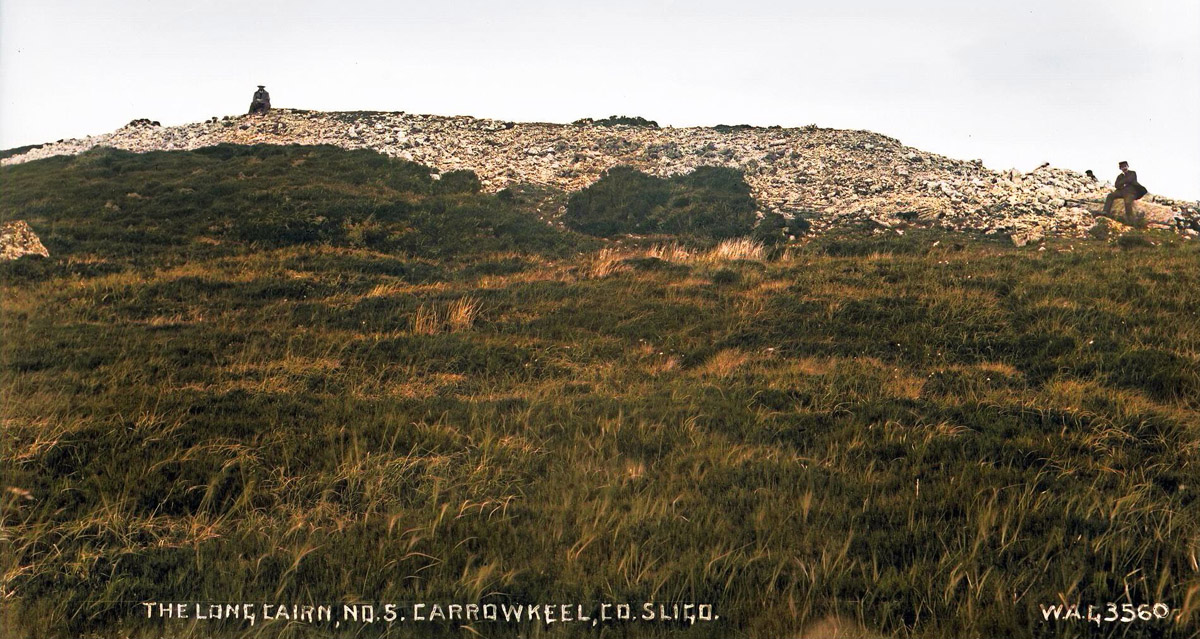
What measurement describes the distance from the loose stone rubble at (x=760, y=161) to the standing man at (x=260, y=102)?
1.53ft

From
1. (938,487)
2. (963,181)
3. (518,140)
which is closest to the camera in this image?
(938,487)

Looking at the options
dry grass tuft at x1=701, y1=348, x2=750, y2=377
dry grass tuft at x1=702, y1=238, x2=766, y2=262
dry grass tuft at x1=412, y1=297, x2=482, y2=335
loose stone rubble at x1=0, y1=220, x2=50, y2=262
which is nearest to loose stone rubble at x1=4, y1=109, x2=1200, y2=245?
dry grass tuft at x1=702, y1=238, x2=766, y2=262

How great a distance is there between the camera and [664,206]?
24984 millimetres

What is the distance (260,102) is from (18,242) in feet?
81.9

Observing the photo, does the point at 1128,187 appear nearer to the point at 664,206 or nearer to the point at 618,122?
the point at 664,206

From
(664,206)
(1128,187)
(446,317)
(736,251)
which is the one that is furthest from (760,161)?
(446,317)

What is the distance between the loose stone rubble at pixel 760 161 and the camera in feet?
76.8

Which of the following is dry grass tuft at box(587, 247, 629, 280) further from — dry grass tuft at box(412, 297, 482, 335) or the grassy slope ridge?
dry grass tuft at box(412, 297, 482, 335)

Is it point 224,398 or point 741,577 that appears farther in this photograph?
point 224,398

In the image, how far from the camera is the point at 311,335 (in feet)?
32.9

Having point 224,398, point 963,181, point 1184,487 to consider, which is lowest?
point 224,398

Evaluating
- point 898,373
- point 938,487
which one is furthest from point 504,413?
point 898,373

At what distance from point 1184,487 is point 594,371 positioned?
6.04 metres

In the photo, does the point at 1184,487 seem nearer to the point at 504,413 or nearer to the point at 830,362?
the point at 830,362
